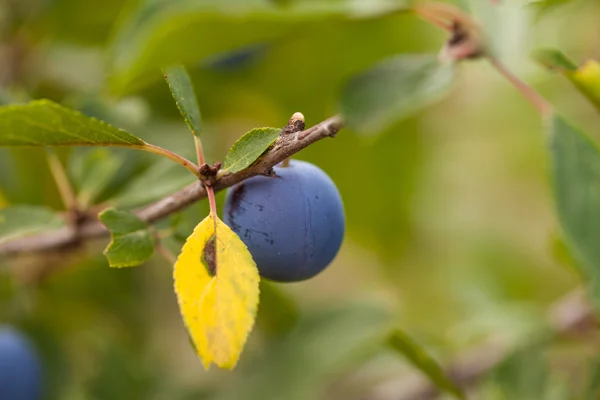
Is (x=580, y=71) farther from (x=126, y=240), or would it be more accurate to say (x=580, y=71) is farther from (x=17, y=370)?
(x=17, y=370)

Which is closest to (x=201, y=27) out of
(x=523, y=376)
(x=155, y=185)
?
(x=155, y=185)

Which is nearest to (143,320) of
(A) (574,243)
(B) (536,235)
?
(A) (574,243)

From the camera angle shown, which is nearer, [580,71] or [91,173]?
[580,71]

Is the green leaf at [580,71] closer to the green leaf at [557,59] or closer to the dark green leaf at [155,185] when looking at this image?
the green leaf at [557,59]

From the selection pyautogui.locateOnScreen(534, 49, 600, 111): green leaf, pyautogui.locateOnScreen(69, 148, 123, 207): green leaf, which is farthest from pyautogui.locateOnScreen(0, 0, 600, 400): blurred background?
pyautogui.locateOnScreen(534, 49, 600, 111): green leaf

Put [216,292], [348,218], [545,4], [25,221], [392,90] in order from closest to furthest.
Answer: [216,292]
[25,221]
[545,4]
[392,90]
[348,218]
